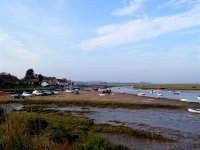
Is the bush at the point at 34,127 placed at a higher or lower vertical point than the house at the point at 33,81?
lower

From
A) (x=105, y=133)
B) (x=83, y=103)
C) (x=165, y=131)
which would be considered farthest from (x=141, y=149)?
(x=83, y=103)

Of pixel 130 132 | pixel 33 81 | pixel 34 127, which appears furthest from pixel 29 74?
pixel 34 127

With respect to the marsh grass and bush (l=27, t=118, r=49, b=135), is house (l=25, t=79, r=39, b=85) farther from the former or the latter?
bush (l=27, t=118, r=49, b=135)

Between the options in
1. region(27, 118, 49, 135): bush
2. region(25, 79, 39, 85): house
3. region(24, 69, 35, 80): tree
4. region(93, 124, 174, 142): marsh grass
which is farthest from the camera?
region(24, 69, 35, 80): tree

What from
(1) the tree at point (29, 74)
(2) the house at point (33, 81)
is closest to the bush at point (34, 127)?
(2) the house at point (33, 81)

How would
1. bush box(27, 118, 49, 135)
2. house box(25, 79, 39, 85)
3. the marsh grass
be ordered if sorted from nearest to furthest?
bush box(27, 118, 49, 135)
the marsh grass
house box(25, 79, 39, 85)

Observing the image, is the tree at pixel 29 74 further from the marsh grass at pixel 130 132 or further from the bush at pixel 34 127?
the bush at pixel 34 127

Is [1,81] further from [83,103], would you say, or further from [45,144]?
[45,144]

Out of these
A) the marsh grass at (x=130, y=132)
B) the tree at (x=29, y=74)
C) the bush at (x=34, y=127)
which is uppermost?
the tree at (x=29, y=74)

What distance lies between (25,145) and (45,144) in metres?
0.79

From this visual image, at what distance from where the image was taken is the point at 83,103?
64.1 metres

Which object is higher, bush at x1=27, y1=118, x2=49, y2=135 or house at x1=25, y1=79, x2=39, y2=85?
house at x1=25, y1=79, x2=39, y2=85

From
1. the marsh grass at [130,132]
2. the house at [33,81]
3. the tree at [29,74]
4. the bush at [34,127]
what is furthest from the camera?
the tree at [29,74]

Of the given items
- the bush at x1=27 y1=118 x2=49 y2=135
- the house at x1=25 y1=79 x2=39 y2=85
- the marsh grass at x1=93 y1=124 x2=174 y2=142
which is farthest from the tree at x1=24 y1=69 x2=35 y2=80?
the bush at x1=27 y1=118 x2=49 y2=135
